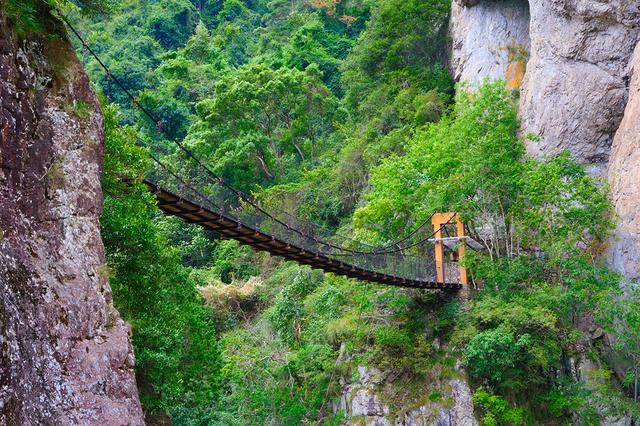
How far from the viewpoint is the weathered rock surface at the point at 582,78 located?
518 inches

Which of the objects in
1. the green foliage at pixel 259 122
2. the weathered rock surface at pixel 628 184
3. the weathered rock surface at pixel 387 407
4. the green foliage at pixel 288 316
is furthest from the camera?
Result: the green foliage at pixel 259 122

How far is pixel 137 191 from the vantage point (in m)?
8.30

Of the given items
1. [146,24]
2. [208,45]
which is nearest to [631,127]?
[208,45]

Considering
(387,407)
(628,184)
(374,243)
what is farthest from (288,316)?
(628,184)

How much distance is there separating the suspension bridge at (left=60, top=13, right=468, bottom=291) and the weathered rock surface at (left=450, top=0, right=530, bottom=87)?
12.8 ft

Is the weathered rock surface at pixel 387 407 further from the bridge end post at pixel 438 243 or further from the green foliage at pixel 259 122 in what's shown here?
the green foliage at pixel 259 122

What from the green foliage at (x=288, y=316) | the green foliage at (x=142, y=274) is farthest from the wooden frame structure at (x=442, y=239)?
the green foliage at (x=142, y=274)

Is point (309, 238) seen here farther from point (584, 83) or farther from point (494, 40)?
point (494, 40)

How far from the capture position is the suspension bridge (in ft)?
27.2

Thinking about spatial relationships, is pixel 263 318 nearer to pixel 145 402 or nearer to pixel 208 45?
pixel 145 402

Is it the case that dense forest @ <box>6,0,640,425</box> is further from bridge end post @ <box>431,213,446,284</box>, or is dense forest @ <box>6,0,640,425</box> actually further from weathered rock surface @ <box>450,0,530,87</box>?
weathered rock surface @ <box>450,0,530,87</box>

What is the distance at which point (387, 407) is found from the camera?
39.3 feet

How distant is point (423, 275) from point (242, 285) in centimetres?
617

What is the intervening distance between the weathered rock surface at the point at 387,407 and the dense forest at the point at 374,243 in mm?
124
